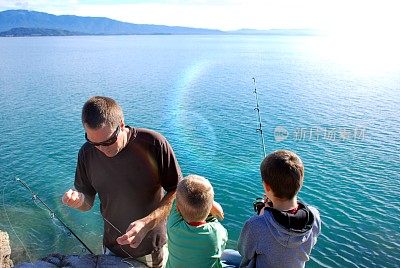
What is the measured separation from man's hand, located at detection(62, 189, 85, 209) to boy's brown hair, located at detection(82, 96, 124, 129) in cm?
79

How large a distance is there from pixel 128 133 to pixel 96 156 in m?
0.39

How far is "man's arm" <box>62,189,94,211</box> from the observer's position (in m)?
3.74

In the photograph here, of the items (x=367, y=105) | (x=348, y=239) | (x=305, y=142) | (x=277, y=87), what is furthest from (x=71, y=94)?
(x=348, y=239)

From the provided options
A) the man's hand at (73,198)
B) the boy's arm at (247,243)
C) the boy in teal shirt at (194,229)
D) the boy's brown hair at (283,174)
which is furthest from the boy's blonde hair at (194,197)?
the man's hand at (73,198)

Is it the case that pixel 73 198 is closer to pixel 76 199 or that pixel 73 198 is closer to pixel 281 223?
pixel 76 199

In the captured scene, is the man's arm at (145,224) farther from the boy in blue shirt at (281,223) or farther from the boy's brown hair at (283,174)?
the boy's brown hair at (283,174)

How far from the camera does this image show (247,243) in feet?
10.6

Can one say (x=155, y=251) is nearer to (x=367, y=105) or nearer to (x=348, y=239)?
(x=348, y=239)

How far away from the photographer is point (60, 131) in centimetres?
2619

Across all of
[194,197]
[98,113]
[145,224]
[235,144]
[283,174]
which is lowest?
[235,144]

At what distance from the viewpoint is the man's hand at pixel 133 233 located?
10.6 ft

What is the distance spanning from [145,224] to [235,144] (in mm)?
19700

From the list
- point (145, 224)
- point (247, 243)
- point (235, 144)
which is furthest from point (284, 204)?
point (235, 144)

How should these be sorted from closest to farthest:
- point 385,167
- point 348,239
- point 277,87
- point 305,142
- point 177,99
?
point 348,239 < point 385,167 < point 305,142 < point 177,99 < point 277,87
